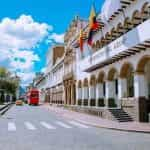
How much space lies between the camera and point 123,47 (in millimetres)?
23188

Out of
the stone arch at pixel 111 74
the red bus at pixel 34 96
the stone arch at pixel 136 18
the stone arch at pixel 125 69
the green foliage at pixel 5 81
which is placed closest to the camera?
the stone arch at pixel 136 18

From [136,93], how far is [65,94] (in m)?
31.4

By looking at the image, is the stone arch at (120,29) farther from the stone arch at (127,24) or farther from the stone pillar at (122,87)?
the stone pillar at (122,87)

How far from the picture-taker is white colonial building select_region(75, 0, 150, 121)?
22.7m

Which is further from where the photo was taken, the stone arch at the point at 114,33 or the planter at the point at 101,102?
the planter at the point at 101,102

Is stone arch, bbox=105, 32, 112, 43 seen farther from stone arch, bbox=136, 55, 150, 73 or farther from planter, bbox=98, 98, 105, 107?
stone arch, bbox=136, 55, 150, 73

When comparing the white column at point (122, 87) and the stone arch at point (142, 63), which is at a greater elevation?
the stone arch at point (142, 63)

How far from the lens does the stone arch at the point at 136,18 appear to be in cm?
2388

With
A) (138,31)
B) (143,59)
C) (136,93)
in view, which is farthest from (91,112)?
(138,31)

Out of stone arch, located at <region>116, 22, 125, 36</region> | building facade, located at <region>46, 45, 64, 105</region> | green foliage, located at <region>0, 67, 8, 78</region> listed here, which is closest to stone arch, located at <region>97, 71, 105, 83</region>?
stone arch, located at <region>116, 22, 125, 36</region>

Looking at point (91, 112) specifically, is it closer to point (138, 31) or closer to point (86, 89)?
point (86, 89)

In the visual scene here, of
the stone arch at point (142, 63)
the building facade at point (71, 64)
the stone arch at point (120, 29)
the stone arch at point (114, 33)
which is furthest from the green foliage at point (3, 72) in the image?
the stone arch at point (142, 63)

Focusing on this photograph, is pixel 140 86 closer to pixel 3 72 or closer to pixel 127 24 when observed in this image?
pixel 127 24

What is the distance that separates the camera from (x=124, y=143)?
528 inches
